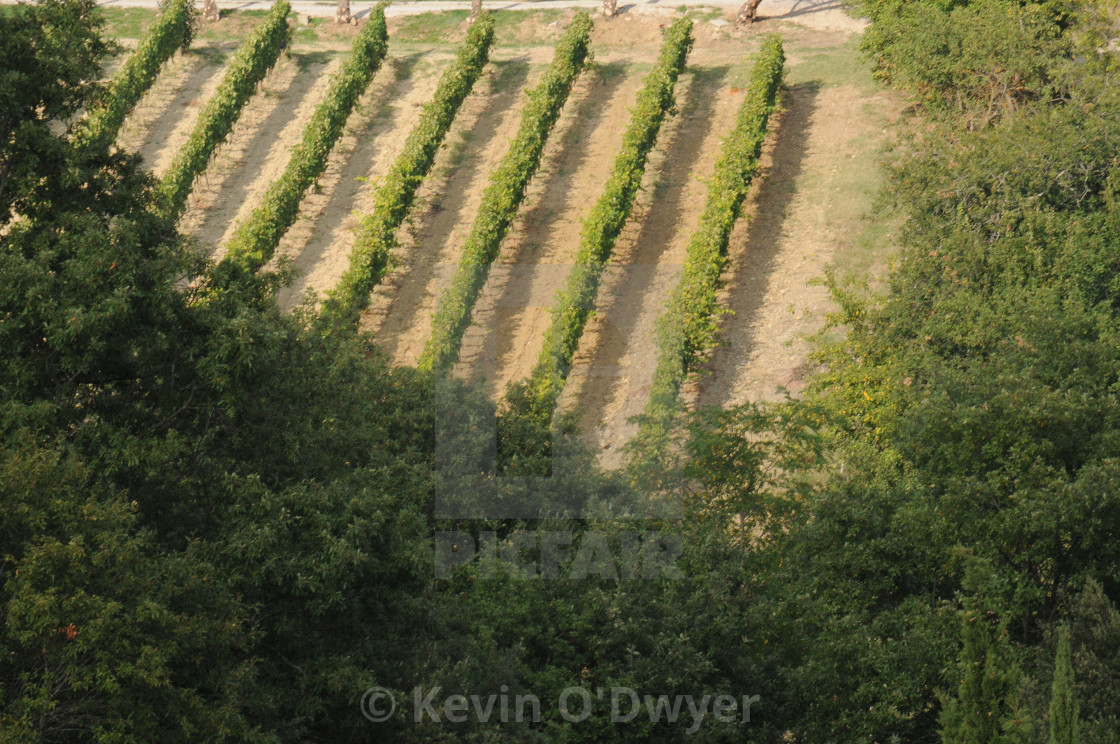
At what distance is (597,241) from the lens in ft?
91.7

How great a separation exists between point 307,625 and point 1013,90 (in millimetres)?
20585

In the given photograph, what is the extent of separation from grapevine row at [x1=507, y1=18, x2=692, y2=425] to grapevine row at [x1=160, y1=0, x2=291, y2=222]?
9186mm

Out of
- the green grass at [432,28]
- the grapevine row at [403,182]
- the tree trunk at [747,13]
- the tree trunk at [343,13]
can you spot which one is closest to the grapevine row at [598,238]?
the tree trunk at [747,13]

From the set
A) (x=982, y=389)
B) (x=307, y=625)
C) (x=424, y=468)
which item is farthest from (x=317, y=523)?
(x=982, y=389)

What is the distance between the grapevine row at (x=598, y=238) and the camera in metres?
25.5

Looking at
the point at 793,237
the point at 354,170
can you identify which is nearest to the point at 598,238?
the point at 793,237

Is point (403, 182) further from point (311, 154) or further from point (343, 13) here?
point (343, 13)

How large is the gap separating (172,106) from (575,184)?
11391 millimetres

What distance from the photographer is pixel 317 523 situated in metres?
13.9

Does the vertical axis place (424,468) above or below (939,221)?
below

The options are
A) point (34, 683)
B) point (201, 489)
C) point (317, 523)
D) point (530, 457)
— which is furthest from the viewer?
point (530, 457)

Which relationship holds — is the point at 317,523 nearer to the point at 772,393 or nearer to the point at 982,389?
the point at 982,389

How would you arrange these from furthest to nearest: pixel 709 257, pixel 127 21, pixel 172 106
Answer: pixel 127 21 < pixel 172 106 < pixel 709 257

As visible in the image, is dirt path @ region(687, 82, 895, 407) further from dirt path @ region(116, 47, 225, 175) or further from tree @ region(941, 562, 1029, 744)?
dirt path @ region(116, 47, 225, 175)
